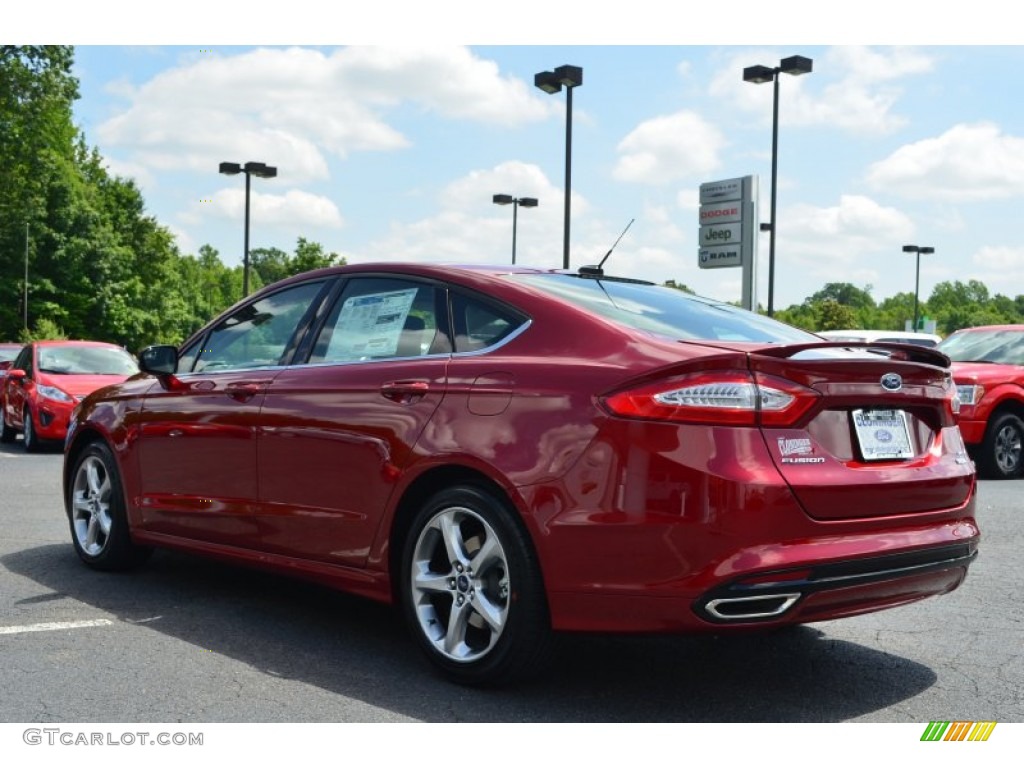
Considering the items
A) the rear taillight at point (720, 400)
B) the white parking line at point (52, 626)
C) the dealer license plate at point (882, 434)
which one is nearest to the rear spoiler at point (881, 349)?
the rear taillight at point (720, 400)

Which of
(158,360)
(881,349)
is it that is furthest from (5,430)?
(881,349)

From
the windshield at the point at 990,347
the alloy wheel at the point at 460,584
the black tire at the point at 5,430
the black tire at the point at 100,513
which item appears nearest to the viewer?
the alloy wheel at the point at 460,584

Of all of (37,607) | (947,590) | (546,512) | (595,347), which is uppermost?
(595,347)

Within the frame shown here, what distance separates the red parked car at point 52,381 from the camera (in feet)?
49.7

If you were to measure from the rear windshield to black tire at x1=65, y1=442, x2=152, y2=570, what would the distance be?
9.33 feet

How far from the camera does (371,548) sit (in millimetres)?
A: 4699

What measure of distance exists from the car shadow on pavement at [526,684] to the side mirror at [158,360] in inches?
43.6

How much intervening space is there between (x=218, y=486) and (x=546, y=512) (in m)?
2.15

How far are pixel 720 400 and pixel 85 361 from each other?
1380 cm

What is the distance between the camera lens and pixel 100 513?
6.57 m

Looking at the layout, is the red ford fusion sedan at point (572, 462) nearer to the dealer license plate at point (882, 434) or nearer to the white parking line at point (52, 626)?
the dealer license plate at point (882, 434)

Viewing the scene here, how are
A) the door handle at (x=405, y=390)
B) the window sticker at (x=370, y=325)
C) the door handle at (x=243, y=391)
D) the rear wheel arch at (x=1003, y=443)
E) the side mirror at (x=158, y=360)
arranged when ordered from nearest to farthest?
the door handle at (x=405, y=390)
the window sticker at (x=370, y=325)
the door handle at (x=243, y=391)
the side mirror at (x=158, y=360)
the rear wheel arch at (x=1003, y=443)

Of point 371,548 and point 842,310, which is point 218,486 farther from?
point 842,310
